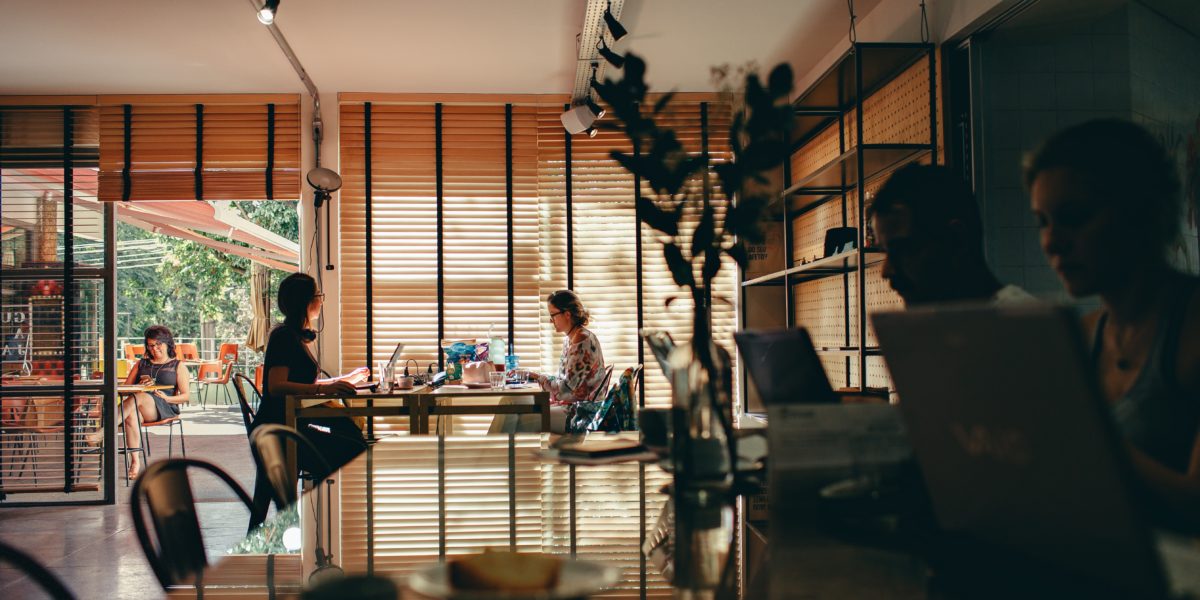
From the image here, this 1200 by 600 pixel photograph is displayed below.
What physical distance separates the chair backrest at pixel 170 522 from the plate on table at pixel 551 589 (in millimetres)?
641

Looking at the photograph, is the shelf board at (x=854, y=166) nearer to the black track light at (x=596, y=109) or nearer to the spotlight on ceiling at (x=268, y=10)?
the black track light at (x=596, y=109)

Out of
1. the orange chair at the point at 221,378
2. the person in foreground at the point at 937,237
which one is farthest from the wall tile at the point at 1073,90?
the orange chair at the point at 221,378

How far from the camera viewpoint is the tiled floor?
3.50m

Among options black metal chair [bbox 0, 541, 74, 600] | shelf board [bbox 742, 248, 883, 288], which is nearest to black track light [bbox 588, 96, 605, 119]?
shelf board [bbox 742, 248, 883, 288]

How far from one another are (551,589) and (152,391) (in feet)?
23.7

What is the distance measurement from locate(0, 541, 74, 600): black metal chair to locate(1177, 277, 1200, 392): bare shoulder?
152 centimetres

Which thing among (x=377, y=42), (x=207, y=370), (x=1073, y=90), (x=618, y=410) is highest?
(x=377, y=42)

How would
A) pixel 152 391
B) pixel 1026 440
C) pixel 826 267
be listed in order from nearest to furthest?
1. pixel 1026 440
2. pixel 826 267
3. pixel 152 391

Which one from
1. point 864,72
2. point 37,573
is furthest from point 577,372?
point 37,573

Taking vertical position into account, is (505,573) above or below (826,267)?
below

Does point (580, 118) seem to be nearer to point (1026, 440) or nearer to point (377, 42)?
point (377, 42)

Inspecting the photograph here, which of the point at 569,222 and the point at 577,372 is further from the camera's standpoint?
the point at 569,222

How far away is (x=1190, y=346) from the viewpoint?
1.19m

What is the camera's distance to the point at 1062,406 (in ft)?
2.26
